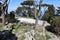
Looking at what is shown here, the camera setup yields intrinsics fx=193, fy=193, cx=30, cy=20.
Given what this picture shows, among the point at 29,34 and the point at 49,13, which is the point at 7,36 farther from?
the point at 49,13

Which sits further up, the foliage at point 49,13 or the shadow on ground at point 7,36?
the foliage at point 49,13

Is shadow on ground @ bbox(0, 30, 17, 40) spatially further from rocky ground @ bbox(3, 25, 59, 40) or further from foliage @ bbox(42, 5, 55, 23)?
foliage @ bbox(42, 5, 55, 23)

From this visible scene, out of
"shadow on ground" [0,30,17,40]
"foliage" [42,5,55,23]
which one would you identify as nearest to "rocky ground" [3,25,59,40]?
Answer: "shadow on ground" [0,30,17,40]

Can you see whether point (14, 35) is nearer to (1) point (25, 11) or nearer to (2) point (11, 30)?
(2) point (11, 30)

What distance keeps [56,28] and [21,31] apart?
246 inches

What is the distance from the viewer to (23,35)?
20.2m

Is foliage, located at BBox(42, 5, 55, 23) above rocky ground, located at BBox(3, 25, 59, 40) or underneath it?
above

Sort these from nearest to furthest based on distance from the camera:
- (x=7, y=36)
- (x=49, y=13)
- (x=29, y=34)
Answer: (x=7, y=36)
(x=29, y=34)
(x=49, y=13)

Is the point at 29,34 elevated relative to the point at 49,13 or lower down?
lower down

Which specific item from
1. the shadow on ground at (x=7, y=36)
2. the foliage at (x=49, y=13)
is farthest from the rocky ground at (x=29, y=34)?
the foliage at (x=49, y=13)

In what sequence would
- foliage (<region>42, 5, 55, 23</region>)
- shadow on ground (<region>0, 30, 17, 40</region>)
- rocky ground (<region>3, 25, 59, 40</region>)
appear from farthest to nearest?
foliage (<region>42, 5, 55, 23</region>) → rocky ground (<region>3, 25, 59, 40</region>) → shadow on ground (<region>0, 30, 17, 40</region>)

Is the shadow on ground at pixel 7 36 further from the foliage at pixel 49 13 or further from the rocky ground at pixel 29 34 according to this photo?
the foliage at pixel 49 13

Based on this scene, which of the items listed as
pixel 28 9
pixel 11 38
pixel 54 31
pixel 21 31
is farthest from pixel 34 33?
pixel 28 9

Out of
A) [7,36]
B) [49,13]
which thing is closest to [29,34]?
[7,36]
